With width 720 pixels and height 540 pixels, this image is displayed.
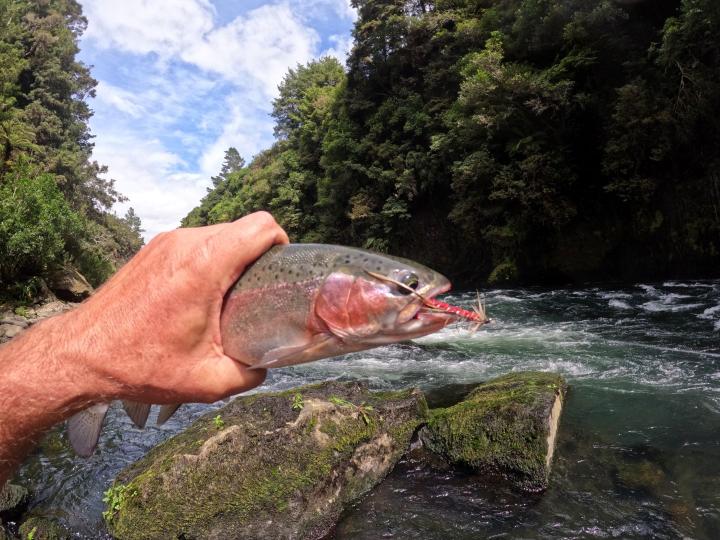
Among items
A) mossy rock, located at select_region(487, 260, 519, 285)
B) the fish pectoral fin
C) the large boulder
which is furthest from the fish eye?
the large boulder

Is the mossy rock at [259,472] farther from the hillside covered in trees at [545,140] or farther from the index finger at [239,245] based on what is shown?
the hillside covered in trees at [545,140]

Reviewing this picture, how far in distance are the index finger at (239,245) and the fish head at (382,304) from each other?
318 millimetres

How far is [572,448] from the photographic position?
16.5 ft

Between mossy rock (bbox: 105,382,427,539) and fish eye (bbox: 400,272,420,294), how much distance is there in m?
2.86

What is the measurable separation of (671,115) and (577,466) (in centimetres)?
1123

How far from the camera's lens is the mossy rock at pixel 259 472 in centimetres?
380

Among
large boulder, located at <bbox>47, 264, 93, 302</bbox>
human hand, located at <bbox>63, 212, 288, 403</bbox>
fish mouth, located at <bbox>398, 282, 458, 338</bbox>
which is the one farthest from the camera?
large boulder, located at <bbox>47, 264, 93, 302</bbox>

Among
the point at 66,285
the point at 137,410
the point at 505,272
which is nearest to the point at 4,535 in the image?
the point at 137,410

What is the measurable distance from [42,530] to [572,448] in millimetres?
5151

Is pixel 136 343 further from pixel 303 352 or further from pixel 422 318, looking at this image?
pixel 422 318

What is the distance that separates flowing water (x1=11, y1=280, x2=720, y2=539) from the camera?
398 centimetres

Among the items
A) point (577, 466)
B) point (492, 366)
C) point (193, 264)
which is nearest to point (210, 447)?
point (193, 264)

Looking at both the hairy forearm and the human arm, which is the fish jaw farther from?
the hairy forearm

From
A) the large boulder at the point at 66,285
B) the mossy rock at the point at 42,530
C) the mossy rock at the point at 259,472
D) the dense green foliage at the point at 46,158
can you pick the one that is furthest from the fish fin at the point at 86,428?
the large boulder at the point at 66,285
